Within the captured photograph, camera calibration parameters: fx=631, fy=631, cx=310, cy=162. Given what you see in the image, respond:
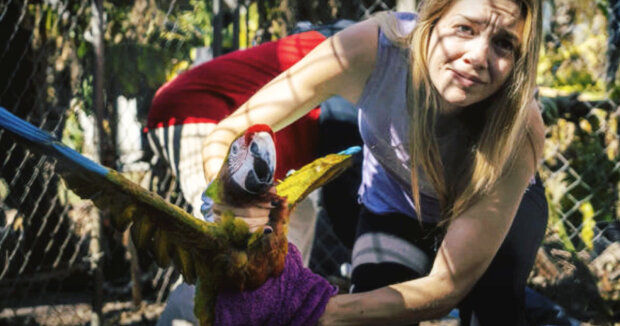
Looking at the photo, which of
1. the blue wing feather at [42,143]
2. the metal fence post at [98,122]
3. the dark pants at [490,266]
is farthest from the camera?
the metal fence post at [98,122]

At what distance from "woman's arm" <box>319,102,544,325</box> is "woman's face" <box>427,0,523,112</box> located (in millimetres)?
148

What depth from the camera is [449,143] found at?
1.19 metres

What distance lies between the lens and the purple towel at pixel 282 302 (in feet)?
2.59

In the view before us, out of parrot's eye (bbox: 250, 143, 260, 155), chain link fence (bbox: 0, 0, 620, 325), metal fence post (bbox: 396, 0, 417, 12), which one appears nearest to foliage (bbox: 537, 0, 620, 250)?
chain link fence (bbox: 0, 0, 620, 325)

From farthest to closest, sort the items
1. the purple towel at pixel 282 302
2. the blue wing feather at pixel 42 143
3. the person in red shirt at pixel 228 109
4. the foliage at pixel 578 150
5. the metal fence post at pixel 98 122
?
the foliage at pixel 578 150, the metal fence post at pixel 98 122, the person in red shirt at pixel 228 109, the purple towel at pixel 282 302, the blue wing feather at pixel 42 143

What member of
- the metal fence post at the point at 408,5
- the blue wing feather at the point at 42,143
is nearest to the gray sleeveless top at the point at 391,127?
the blue wing feather at the point at 42,143

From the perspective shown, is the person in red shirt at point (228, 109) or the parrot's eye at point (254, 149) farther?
the person in red shirt at point (228, 109)

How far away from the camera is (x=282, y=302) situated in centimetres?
81

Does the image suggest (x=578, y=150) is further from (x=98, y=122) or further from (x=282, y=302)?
(x=282, y=302)

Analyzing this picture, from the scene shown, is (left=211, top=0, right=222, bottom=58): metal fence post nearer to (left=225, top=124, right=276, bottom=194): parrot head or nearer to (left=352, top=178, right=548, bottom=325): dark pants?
(left=352, top=178, right=548, bottom=325): dark pants

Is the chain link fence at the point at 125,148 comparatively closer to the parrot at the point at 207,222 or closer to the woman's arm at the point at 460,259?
the woman's arm at the point at 460,259

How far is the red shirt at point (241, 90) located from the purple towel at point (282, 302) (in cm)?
66

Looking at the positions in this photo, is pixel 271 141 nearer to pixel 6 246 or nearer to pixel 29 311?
pixel 6 246

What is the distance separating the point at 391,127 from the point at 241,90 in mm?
506
